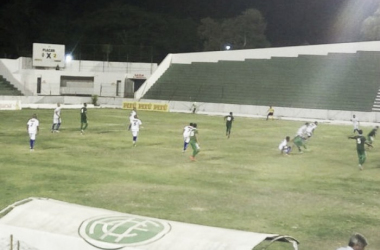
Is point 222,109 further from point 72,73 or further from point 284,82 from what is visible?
point 72,73

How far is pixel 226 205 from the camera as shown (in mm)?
15844

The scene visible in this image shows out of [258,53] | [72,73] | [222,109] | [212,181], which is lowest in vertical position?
[212,181]

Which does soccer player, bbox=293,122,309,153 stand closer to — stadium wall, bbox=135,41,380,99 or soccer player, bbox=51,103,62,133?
soccer player, bbox=51,103,62,133

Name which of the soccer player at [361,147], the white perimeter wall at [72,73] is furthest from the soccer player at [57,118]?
the white perimeter wall at [72,73]

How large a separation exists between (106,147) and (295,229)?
16.4 m

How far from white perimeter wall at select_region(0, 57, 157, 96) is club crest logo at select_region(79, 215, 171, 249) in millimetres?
60871

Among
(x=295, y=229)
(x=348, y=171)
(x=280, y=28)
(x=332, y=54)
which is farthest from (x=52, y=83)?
(x=280, y=28)

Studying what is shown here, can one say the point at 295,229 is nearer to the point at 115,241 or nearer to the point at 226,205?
the point at 226,205

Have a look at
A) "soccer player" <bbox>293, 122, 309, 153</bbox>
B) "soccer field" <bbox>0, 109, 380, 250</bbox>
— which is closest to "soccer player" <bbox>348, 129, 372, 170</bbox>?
"soccer field" <bbox>0, 109, 380, 250</bbox>

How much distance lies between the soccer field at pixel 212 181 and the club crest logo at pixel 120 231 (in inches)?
197

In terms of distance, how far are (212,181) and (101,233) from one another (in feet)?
37.1

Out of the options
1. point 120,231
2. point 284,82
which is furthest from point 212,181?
point 284,82

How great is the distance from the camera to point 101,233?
846 cm

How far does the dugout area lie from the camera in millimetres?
8086
